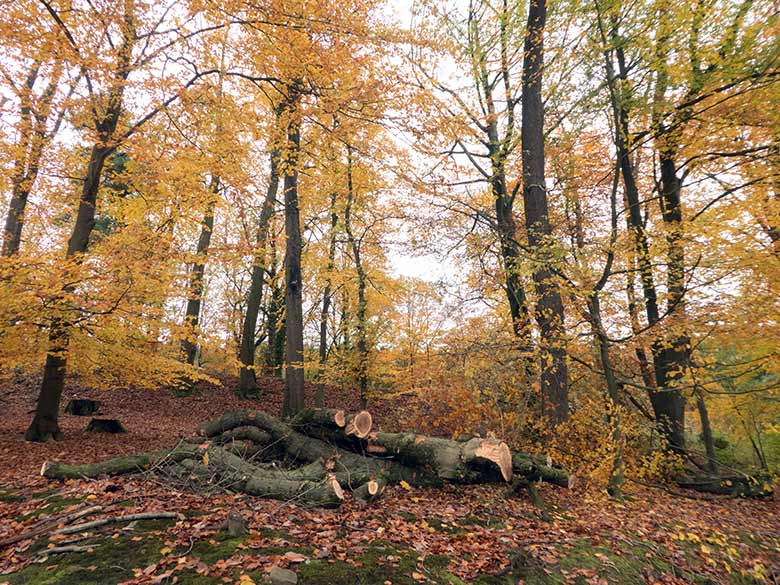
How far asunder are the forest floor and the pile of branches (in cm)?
24

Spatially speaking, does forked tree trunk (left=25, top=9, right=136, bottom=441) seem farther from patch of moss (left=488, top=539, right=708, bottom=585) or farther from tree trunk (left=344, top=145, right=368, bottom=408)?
patch of moss (left=488, top=539, right=708, bottom=585)

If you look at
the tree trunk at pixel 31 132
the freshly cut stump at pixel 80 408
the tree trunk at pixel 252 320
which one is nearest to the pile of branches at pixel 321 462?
the tree trunk at pixel 31 132

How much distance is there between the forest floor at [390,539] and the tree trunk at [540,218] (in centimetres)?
195

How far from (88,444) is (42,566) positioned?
5.63 meters

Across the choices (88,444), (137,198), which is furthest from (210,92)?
(88,444)

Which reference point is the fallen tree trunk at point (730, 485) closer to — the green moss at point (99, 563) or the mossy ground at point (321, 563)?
the mossy ground at point (321, 563)

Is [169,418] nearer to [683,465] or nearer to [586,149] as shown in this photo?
[683,465]

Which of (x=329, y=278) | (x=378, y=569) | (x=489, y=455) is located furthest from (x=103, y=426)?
(x=489, y=455)

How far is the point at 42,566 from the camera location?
3.17 m

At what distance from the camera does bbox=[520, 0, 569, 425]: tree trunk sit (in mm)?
7246

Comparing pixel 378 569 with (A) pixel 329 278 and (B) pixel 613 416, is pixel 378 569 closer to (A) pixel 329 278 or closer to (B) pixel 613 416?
(B) pixel 613 416

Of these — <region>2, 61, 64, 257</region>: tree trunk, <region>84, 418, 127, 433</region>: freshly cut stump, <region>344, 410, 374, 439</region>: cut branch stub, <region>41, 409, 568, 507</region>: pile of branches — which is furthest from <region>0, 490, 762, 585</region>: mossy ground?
<region>2, 61, 64, 257</region>: tree trunk

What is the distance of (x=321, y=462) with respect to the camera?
573 cm

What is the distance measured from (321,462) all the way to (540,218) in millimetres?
6540
